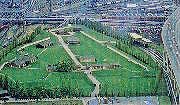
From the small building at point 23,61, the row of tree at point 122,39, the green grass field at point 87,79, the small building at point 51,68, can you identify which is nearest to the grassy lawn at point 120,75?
the green grass field at point 87,79

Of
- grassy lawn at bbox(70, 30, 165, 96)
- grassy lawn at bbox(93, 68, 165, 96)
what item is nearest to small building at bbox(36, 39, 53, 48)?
grassy lawn at bbox(70, 30, 165, 96)

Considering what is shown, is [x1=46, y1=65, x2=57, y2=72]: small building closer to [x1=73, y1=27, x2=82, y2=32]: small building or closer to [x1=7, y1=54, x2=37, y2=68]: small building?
[x1=7, y1=54, x2=37, y2=68]: small building

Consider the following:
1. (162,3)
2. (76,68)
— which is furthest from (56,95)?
(162,3)

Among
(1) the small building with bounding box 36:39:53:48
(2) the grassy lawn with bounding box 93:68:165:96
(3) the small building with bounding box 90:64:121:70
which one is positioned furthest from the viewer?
(1) the small building with bounding box 36:39:53:48

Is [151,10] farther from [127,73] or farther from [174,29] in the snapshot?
[127,73]

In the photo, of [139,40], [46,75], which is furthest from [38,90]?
[139,40]
